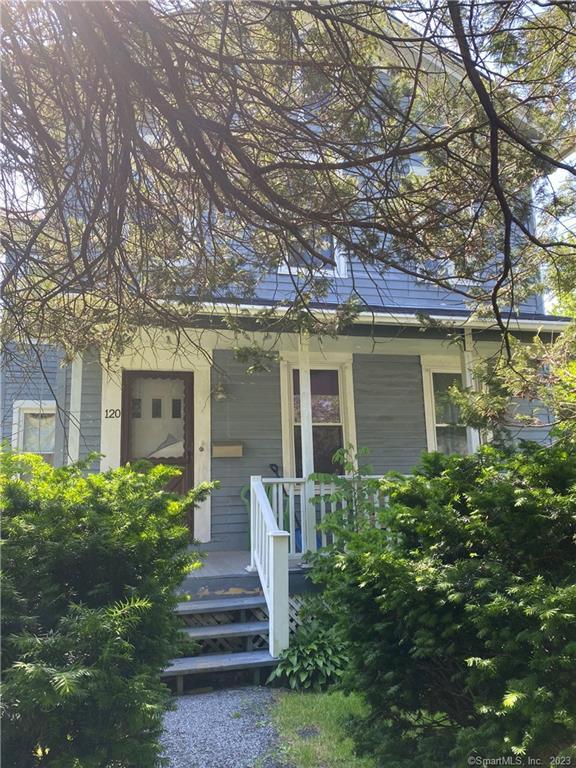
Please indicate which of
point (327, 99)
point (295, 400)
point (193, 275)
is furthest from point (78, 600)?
point (295, 400)

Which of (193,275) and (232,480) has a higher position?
(193,275)

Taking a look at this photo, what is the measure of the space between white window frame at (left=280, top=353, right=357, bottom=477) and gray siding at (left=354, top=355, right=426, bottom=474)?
0.10 meters

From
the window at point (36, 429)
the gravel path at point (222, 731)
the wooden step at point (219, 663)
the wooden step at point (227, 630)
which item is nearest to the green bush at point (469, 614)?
the gravel path at point (222, 731)

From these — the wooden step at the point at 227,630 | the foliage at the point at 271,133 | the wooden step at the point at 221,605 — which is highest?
the foliage at the point at 271,133

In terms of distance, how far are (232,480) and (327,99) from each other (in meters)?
5.03

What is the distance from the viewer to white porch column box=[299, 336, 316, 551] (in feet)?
20.1

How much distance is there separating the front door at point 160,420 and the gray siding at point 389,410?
8.04 ft

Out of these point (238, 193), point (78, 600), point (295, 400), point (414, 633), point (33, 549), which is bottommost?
point (414, 633)

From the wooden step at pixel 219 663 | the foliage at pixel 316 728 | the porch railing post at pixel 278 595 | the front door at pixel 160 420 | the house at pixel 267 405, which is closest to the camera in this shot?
the foliage at pixel 316 728

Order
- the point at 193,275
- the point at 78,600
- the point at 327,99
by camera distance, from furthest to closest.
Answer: the point at 193,275 < the point at 327,99 < the point at 78,600

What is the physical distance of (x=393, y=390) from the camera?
323 inches

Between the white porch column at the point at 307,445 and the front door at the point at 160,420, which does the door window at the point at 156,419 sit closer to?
the front door at the point at 160,420

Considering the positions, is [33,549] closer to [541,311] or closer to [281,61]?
[281,61]

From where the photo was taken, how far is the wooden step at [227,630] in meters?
4.95
